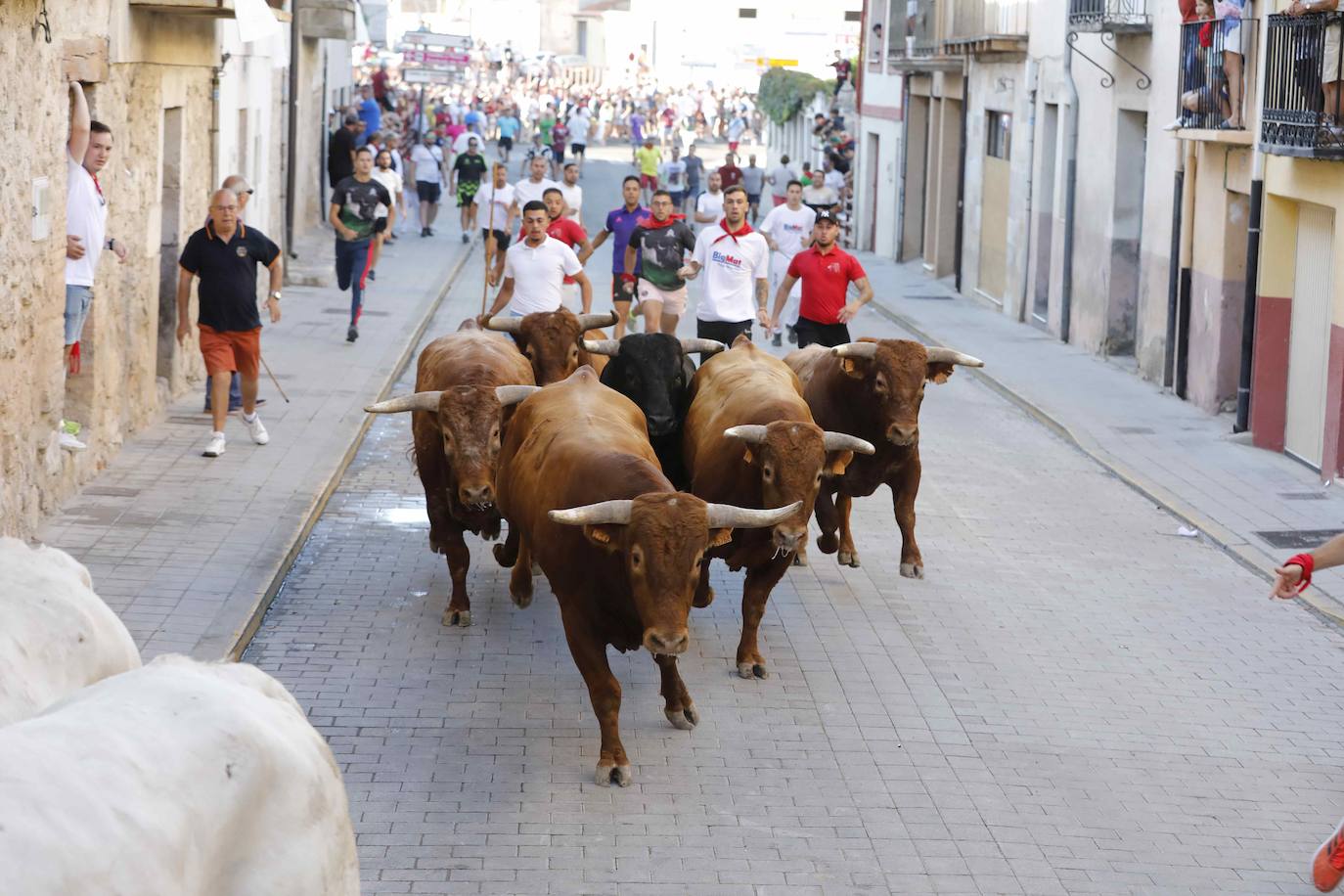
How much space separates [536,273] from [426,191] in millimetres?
21630

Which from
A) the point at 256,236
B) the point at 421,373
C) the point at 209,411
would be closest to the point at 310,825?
the point at 421,373

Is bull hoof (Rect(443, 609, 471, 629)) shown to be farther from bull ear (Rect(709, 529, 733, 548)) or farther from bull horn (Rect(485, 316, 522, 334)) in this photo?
bull ear (Rect(709, 529, 733, 548))

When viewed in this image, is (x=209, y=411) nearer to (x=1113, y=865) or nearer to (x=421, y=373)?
(x=421, y=373)

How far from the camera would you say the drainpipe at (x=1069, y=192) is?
23.6m

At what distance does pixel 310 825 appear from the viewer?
3416mm

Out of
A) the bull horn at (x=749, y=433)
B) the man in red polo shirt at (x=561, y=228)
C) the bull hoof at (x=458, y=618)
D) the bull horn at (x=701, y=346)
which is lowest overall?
the bull hoof at (x=458, y=618)

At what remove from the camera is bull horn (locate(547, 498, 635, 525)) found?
A: 23.9ft

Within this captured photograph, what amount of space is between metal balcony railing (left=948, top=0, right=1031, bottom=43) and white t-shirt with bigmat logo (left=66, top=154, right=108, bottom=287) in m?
16.9

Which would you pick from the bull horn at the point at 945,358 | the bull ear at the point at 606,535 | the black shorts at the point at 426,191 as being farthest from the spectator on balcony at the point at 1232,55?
the black shorts at the point at 426,191

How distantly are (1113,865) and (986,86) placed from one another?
76.1 feet

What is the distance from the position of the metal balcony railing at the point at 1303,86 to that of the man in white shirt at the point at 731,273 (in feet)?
15.0

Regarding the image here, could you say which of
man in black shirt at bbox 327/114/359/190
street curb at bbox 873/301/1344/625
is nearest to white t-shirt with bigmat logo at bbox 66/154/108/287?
street curb at bbox 873/301/1344/625

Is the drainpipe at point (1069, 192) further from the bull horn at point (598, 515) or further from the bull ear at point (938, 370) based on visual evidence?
the bull horn at point (598, 515)

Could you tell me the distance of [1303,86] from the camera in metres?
15.4
